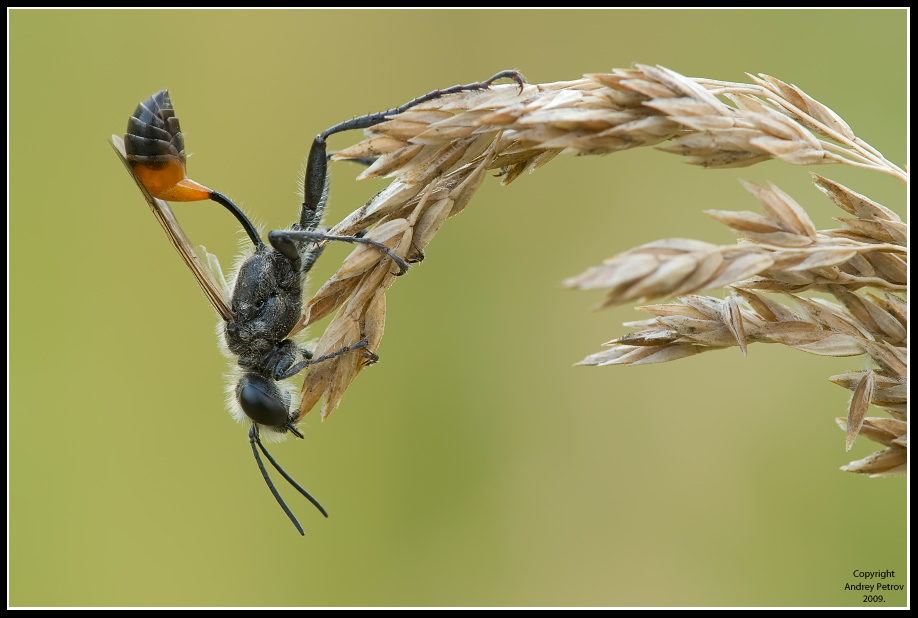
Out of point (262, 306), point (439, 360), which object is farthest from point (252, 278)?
point (439, 360)

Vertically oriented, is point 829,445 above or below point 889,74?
below

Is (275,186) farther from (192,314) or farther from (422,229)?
(422,229)

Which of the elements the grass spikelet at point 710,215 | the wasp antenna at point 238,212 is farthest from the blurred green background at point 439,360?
the grass spikelet at point 710,215

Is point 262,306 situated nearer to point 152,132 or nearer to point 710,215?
point 152,132

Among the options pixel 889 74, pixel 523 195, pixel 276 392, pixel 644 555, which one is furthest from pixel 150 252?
pixel 889 74

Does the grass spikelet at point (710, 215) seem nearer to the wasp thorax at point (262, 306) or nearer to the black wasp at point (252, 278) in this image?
the black wasp at point (252, 278)

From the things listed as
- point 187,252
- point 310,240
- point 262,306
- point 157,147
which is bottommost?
point 262,306
